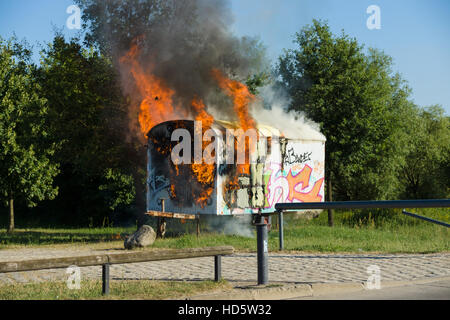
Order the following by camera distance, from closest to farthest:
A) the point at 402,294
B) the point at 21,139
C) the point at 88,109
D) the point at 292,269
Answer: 1. the point at 402,294
2. the point at 292,269
3. the point at 88,109
4. the point at 21,139

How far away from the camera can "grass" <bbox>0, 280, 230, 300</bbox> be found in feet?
23.4

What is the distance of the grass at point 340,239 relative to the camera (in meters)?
13.5

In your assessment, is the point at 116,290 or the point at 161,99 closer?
the point at 116,290

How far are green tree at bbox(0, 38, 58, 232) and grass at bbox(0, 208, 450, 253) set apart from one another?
606 cm

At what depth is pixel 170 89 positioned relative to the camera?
18484mm

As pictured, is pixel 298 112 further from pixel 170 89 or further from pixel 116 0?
pixel 116 0

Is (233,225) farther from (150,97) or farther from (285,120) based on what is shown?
(150,97)

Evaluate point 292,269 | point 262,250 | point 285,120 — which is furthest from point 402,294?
point 285,120

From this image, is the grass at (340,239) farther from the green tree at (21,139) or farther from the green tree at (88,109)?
the green tree at (21,139)

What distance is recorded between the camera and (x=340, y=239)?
16281 mm

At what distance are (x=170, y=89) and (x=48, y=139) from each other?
1025cm

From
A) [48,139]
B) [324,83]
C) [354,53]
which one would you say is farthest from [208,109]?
[48,139]

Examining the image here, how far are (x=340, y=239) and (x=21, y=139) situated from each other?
1612 centimetres

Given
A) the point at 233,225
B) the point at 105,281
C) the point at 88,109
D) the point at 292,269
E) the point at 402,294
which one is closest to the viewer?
the point at 105,281
